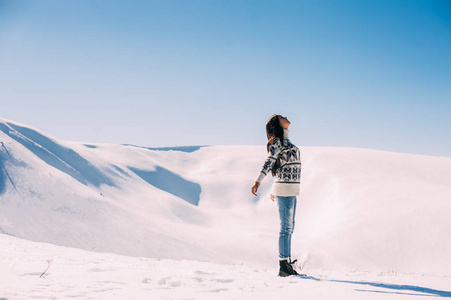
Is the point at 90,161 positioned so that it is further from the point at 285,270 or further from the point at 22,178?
the point at 285,270

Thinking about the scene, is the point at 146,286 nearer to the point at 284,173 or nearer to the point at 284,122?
the point at 284,173

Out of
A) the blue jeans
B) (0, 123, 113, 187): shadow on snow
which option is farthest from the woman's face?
(0, 123, 113, 187): shadow on snow

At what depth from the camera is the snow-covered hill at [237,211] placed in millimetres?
15656

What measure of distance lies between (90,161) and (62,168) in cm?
777

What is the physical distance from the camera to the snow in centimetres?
305

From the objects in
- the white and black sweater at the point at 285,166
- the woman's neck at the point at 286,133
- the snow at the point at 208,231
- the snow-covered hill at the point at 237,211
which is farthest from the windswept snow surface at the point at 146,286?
the snow-covered hill at the point at 237,211

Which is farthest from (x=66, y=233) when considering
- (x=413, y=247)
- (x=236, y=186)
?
(x=236, y=186)

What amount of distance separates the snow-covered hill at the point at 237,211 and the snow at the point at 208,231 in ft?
0.32

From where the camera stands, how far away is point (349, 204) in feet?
83.1

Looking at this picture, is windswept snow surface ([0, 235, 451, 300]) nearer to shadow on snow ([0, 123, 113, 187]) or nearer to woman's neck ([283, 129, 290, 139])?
woman's neck ([283, 129, 290, 139])

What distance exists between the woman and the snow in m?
0.53

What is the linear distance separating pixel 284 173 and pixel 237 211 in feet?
117

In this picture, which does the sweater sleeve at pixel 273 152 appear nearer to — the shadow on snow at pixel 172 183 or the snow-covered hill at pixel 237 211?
the snow-covered hill at pixel 237 211

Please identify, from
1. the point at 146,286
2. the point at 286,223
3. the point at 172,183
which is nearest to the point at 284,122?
the point at 286,223
